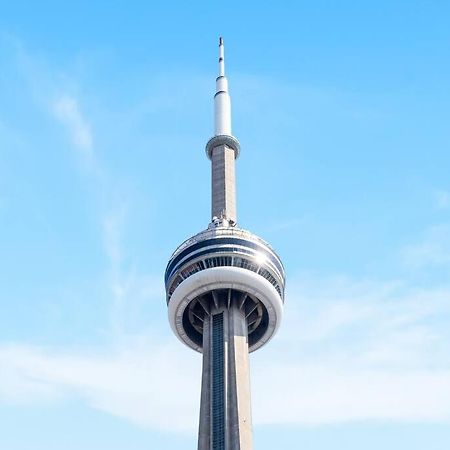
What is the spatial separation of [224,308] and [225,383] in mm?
13192

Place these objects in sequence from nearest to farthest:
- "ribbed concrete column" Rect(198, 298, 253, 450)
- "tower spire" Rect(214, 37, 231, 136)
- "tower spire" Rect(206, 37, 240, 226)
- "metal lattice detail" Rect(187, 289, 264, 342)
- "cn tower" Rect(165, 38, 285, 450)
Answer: "ribbed concrete column" Rect(198, 298, 253, 450) → "cn tower" Rect(165, 38, 285, 450) → "metal lattice detail" Rect(187, 289, 264, 342) → "tower spire" Rect(206, 37, 240, 226) → "tower spire" Rect(214, 37, 231, 136)

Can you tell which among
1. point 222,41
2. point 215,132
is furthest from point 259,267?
point 222,41

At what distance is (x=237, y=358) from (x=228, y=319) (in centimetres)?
730

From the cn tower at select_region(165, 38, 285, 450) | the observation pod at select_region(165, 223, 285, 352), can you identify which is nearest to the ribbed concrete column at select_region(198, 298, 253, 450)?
the cn tower at select_region(165, 38, 285, 450)

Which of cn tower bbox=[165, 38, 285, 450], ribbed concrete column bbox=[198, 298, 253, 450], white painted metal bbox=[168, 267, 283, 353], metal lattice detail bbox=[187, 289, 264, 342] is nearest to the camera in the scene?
ribbed concrete column bbox=[198, 298, 253, 450]

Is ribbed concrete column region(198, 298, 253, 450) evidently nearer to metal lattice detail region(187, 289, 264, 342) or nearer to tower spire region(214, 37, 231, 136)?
metal lattice detail region(187, 289, 264, 342)

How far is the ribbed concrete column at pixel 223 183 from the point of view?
12319cm

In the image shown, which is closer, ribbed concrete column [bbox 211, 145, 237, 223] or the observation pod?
the observation pod

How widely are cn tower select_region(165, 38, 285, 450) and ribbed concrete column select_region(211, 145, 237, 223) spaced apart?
1.69m

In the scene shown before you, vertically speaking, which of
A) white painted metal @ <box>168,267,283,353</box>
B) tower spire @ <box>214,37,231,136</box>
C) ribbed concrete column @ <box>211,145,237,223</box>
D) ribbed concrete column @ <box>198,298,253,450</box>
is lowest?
ribbed concrete column @ <box>198,298,253,450</box>

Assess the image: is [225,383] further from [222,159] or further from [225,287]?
[222,159]

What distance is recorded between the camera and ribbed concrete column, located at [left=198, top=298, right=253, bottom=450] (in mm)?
99188

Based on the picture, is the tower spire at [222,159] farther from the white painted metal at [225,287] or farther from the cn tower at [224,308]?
the white painted metal at [225,287]

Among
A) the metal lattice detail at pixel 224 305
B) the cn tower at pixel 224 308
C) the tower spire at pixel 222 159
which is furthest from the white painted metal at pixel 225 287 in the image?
the tower spire at pixel 222 159
